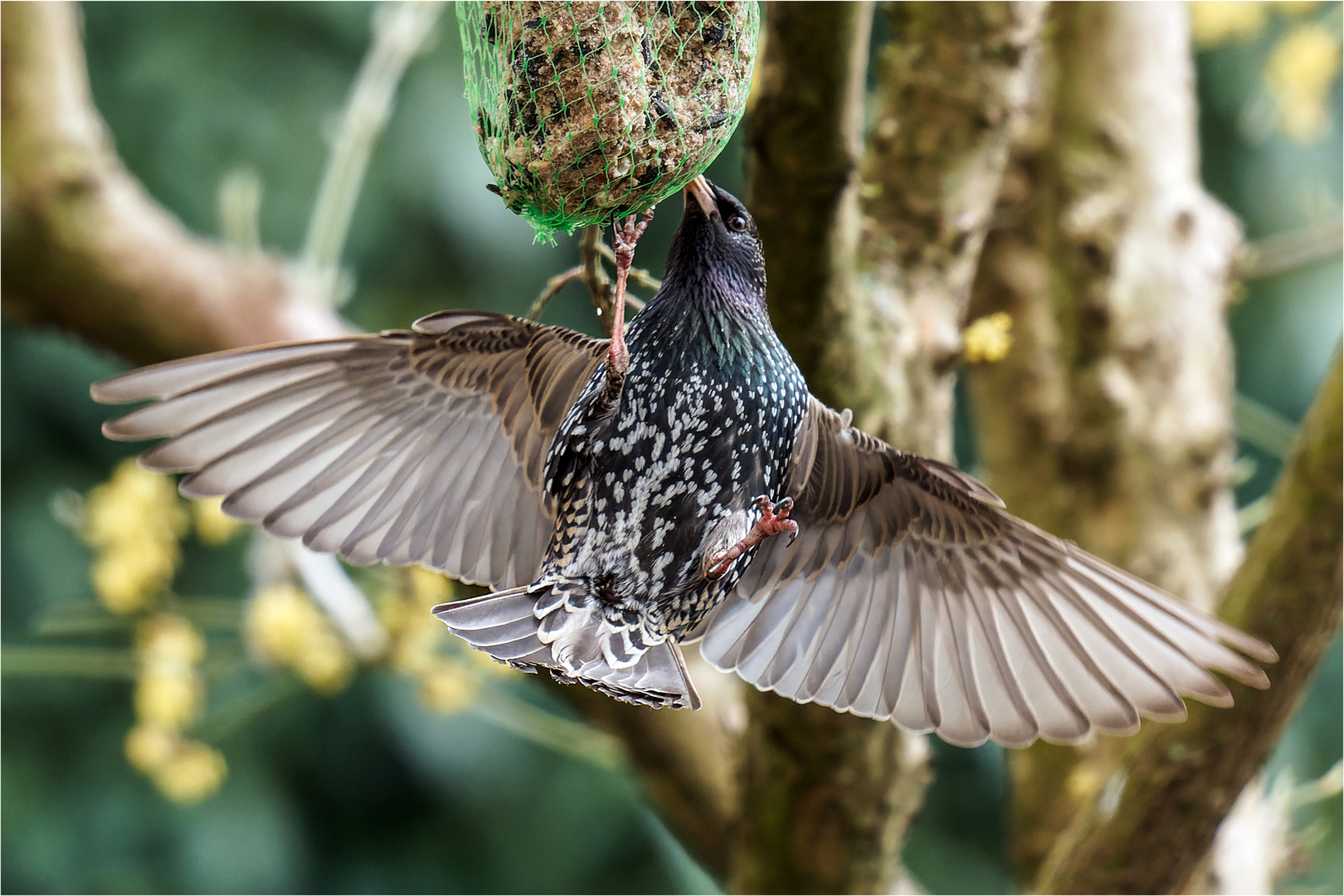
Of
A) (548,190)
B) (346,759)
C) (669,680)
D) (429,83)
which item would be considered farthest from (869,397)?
(346,759)

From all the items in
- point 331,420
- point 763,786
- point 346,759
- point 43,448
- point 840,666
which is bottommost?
point 346,759

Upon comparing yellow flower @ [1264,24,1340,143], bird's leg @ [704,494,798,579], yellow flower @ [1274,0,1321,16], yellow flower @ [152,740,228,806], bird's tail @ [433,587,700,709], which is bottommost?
yellow flower @ [152,740,228,806]

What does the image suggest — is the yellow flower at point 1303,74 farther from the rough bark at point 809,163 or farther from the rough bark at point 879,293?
the rough bark at point 809,163

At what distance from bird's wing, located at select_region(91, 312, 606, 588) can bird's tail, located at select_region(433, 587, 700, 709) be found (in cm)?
25

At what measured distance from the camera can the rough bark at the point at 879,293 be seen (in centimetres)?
181

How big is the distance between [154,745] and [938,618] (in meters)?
1.92

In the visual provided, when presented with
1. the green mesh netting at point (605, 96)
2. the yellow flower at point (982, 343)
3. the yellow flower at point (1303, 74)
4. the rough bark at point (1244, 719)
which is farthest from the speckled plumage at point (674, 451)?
the yellow flower at point (1303, 74)

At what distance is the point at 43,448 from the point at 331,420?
2.51 metres

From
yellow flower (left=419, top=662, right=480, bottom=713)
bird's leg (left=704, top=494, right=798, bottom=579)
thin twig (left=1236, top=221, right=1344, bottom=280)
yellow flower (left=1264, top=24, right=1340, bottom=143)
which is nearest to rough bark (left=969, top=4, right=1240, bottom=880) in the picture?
thin twig (left=1236, top=221, right=1344, bottom=280)

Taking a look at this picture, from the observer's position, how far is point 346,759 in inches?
162

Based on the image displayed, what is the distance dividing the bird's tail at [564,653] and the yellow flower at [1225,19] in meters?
2.29

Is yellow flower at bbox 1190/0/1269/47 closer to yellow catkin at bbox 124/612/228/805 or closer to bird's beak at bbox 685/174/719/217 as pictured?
bird's beak at bbox 685/174/719/217

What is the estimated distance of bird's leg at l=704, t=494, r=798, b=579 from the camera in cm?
153

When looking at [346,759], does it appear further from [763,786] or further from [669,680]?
[669,680]
